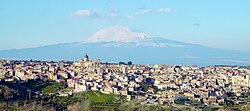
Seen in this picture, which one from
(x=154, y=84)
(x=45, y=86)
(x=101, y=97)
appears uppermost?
(x=45, y=86)

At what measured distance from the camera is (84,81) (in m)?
43.6

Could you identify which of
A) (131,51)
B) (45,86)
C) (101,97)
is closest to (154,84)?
(101,97)

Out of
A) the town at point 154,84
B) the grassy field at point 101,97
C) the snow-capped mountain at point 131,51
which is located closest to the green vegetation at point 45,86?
the town at point 154,84

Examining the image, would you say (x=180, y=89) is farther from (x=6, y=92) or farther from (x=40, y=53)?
(x=40, y=53)

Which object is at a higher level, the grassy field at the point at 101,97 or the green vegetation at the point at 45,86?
the green vegetation at the point at 45,86

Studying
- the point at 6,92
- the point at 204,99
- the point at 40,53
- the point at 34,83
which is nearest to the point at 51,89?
the point at 34,83

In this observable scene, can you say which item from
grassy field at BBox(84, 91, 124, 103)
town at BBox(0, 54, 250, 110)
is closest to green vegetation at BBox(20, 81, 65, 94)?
town at BBox(0, 54, 250, 110)

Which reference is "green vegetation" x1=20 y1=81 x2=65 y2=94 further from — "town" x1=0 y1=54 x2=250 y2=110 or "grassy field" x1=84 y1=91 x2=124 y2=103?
"grassy field" x1=84 y1=91 x2=124 y2=103

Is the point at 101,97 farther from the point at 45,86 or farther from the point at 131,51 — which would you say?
the point at 131,51

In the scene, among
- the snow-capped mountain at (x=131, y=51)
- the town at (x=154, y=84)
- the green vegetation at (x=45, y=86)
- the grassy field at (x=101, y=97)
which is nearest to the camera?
the grassy field at (x=101, y=97)

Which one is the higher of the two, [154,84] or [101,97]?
[154,84]

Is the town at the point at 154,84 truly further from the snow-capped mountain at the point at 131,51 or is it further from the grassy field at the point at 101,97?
the snow-capped mountain at the point at 131,51

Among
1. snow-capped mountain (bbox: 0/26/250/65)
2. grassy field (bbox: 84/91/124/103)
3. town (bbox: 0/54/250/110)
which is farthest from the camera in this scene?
snow-capped mountain (bbox: 0/26/250/65)

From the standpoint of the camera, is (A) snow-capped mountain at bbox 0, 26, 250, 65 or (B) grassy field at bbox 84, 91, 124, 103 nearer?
(B) grassy field at bbox 84, 91, 124, 103
